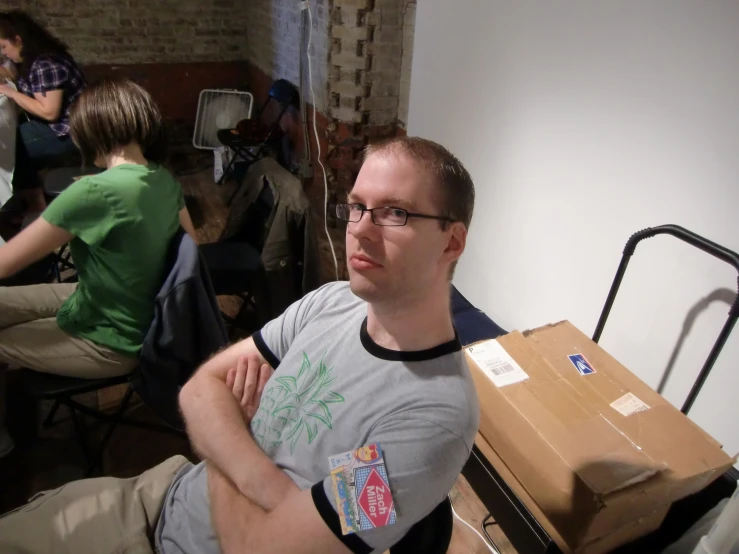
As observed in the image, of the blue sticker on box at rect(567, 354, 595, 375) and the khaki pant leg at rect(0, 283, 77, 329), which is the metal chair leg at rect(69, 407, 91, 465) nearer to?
the khaki pant leg at rect(0, 283, 77, 329)

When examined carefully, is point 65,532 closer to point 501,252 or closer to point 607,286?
point 607,286

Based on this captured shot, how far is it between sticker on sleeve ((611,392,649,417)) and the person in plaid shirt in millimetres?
3049

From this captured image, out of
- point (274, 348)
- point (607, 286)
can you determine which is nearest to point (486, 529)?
point (607, 286)

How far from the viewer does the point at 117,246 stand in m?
1.51

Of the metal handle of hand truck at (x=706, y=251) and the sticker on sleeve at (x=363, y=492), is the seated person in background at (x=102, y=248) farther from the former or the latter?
the metal handle of hand truck at (x=706, y=251)

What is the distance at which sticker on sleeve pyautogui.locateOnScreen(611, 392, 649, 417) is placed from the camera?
141cm

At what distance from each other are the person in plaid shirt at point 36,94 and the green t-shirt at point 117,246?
1.65 metres

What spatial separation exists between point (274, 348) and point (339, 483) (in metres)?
0.46

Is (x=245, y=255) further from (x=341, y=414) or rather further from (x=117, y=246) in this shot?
(x=341, y=414)

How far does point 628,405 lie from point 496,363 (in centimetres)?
39

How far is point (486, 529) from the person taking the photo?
1.74 m

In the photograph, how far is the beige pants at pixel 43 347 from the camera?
1.54 meters

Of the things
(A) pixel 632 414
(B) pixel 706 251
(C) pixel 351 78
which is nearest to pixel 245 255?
(C) pixel 351 78

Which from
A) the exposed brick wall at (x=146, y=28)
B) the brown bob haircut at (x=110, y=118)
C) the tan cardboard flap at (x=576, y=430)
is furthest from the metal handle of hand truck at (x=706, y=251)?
the exposed brick wall at (x=146, y=28)
